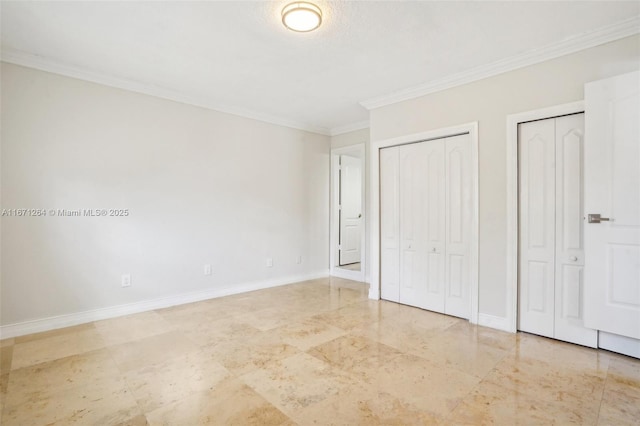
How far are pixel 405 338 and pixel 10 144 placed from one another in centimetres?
418

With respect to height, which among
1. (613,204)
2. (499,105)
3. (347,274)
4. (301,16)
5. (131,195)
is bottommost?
(347,274)

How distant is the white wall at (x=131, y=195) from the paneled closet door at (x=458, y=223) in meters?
2.60

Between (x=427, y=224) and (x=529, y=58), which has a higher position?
(x=529, y=58)

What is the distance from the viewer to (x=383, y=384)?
7.02 ft

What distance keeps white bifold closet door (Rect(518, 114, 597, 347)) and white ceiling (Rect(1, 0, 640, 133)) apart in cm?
85

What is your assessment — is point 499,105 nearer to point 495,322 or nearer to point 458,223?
point 458,223

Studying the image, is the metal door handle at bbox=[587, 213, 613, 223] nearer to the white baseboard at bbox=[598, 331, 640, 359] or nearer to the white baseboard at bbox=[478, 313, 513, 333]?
the white baseboard at bbox=[598, 331, 640, 359]

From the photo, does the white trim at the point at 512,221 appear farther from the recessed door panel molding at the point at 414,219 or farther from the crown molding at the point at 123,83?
the crown molding at the point at 123,83

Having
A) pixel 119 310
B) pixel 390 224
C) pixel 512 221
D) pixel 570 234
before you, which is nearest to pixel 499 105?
pixel 512 221

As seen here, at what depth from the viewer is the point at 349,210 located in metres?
6.37

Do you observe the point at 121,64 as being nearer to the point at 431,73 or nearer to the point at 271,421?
the point at 431,73

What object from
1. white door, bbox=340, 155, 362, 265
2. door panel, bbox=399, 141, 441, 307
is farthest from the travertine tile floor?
white door, bbox=340, 155, 362, 265

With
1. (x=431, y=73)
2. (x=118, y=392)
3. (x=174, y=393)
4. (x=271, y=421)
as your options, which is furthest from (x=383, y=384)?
(x=431, y=73)

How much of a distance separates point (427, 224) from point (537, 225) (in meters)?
1.11
